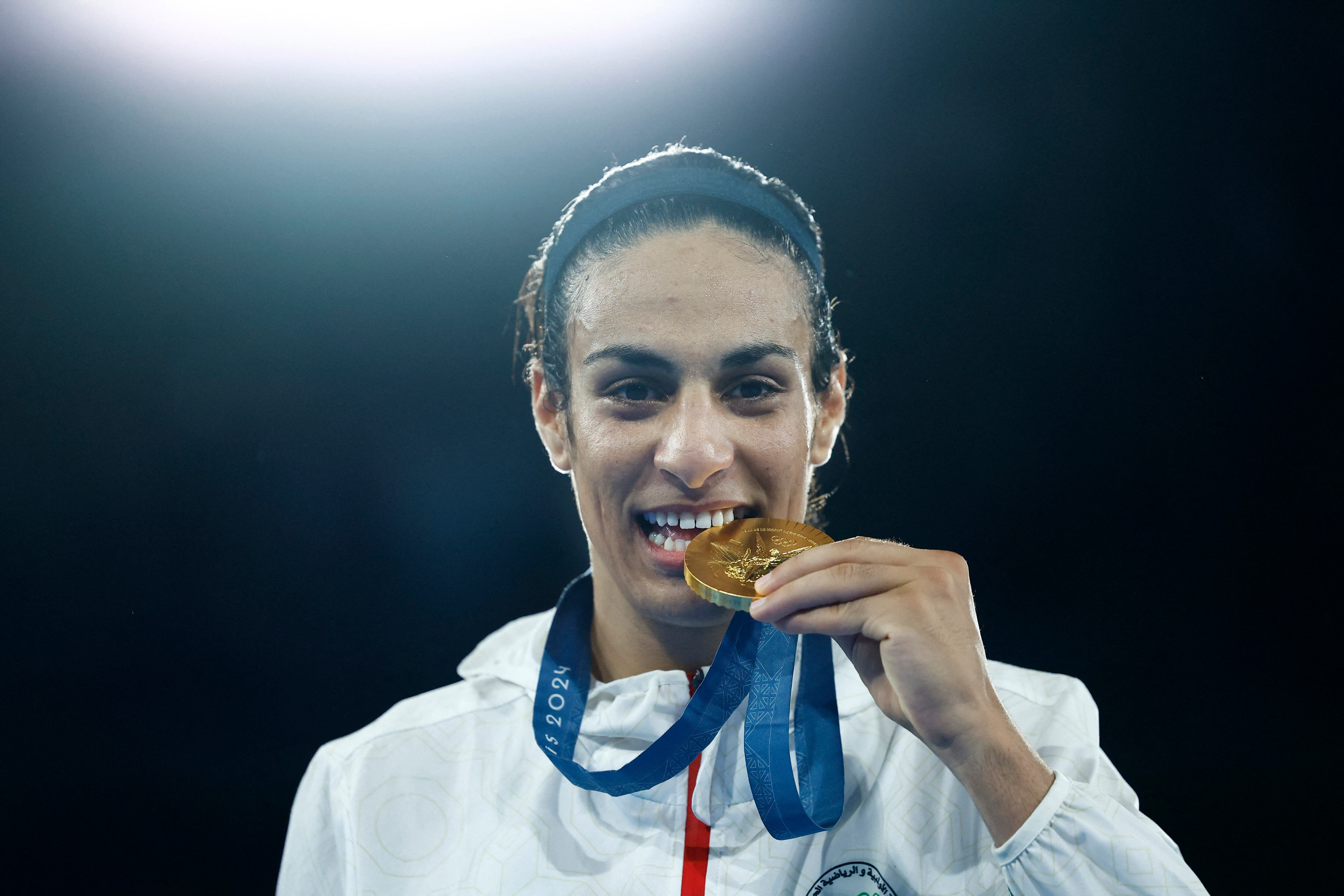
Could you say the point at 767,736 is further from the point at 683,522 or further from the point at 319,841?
the point at 319,841

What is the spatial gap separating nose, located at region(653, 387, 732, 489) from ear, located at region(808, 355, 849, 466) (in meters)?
0.32

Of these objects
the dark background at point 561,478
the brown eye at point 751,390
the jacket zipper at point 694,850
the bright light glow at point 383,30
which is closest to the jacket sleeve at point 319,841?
the dark background at point 561,478

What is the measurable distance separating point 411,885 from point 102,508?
1319 mm

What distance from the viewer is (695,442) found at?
1.79 meters

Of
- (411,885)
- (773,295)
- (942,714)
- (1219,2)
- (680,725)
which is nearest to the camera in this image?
(942,714)

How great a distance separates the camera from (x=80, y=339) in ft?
7.45

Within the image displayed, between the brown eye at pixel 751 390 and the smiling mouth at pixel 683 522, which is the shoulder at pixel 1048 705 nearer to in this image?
the smiling mouth at pixel 683 522

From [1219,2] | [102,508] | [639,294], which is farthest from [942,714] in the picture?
[102,508]

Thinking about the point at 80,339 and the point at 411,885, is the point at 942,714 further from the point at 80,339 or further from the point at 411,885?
the point at 80,339

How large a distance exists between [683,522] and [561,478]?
2.18ft

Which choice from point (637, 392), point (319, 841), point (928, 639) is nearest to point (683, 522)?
point (637, 392)

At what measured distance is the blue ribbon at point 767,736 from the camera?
1684 mm

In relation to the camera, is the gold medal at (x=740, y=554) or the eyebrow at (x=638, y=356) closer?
the gold medal at (x=740, y=554)

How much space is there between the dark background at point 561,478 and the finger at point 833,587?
0.99m
